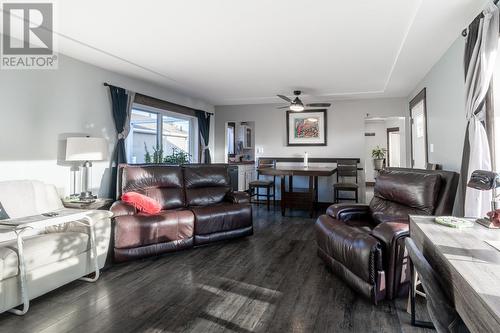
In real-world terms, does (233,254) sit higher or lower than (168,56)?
lower

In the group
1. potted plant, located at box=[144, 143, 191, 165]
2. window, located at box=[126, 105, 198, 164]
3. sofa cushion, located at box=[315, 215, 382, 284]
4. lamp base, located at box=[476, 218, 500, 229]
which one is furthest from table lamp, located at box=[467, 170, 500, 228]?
window, located at box=[126, 105, 198, 164]

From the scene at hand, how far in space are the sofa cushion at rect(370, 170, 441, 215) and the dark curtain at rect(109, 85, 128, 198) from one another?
12.2 feet

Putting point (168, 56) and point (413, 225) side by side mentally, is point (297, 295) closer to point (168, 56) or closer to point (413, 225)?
point (413, 225)

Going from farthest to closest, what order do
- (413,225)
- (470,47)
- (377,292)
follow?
(470,47) → (377,292) → (413,225)

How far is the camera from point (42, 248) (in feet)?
7.64

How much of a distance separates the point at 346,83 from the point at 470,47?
262 centimetres

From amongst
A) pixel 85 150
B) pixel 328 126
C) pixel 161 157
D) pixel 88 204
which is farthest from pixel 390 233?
pixel 328 126

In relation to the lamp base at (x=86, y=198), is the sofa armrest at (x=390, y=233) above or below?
below

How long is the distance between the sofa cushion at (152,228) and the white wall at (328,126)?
160 inches

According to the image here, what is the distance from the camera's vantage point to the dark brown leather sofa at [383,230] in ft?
7.41

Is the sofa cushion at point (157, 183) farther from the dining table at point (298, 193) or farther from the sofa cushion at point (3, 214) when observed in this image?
the dining table at point (298, 193)

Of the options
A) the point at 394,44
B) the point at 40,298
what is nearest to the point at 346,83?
the point at 394,44

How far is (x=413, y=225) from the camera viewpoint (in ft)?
6.37

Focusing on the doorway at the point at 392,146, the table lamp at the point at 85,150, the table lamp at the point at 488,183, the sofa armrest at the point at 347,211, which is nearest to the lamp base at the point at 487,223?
the table lamp at the point at 488,183
